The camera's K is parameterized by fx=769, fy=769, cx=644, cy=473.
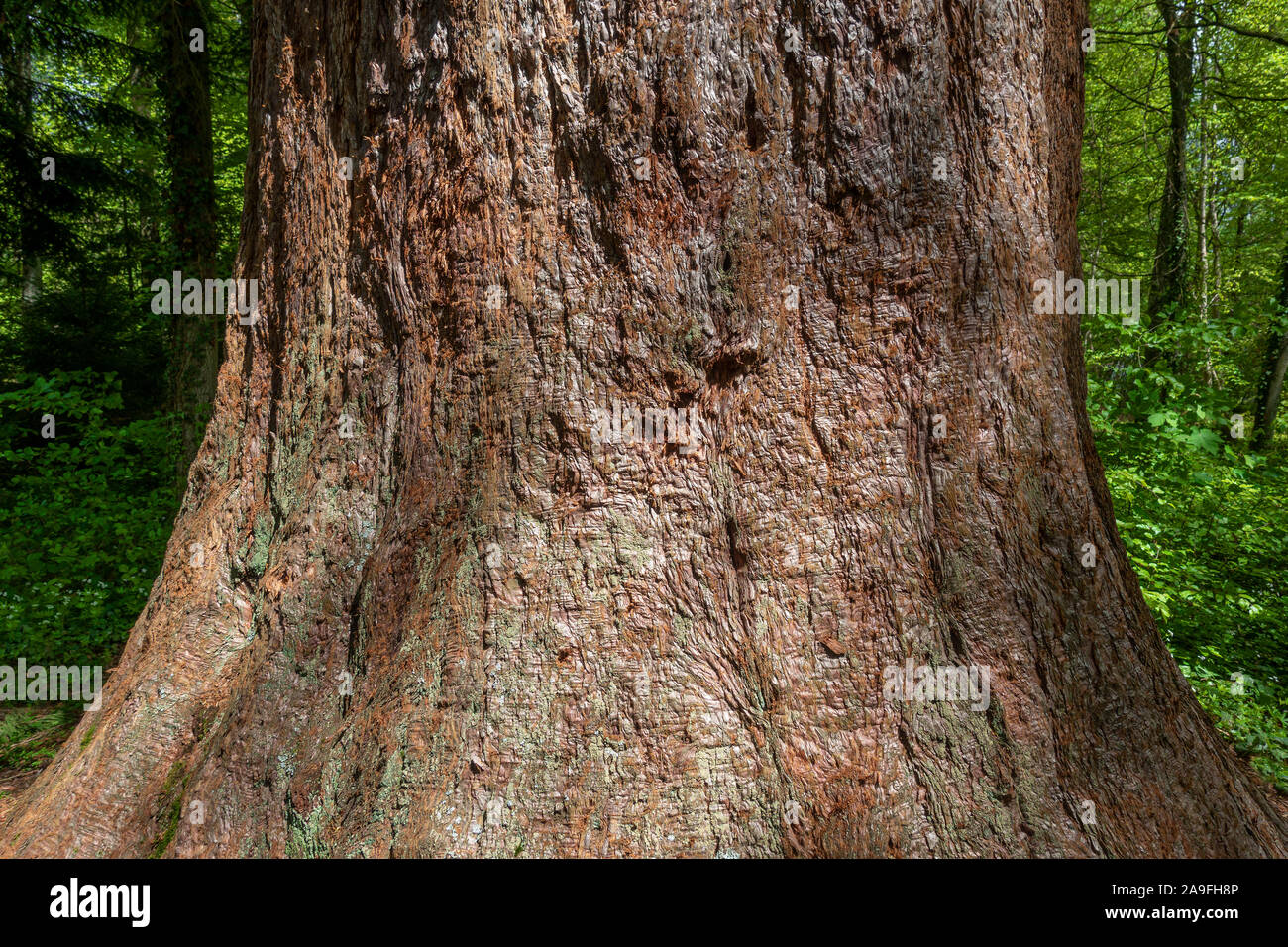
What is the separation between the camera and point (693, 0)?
2.07 meters

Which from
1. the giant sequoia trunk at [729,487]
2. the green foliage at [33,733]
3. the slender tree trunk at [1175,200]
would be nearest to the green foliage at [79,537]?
the green foliage at [33,733]

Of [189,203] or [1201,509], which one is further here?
[189,203]

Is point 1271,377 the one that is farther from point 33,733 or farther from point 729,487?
point 33,733

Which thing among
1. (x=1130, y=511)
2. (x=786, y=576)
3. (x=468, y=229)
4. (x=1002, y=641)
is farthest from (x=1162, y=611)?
(x=468, y=229)

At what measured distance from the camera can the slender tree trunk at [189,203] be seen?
25.1 ft

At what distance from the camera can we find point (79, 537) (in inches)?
287

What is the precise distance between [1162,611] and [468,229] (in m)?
4.48

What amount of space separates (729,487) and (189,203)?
7.85m

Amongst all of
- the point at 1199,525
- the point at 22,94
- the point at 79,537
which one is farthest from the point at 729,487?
the point at 22,94

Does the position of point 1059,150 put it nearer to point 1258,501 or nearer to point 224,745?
point 224,745

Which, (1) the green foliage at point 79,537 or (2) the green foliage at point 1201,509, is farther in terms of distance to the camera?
(1) the green foliage at point 79,537

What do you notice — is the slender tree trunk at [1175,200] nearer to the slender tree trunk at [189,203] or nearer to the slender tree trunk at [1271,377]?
the slender tree trunk at [1271,377]

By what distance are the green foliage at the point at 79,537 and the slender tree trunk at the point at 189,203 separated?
1.79 feet

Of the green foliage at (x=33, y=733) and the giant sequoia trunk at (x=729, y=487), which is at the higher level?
the giant sequoia trunk at (x=729, y=487)
